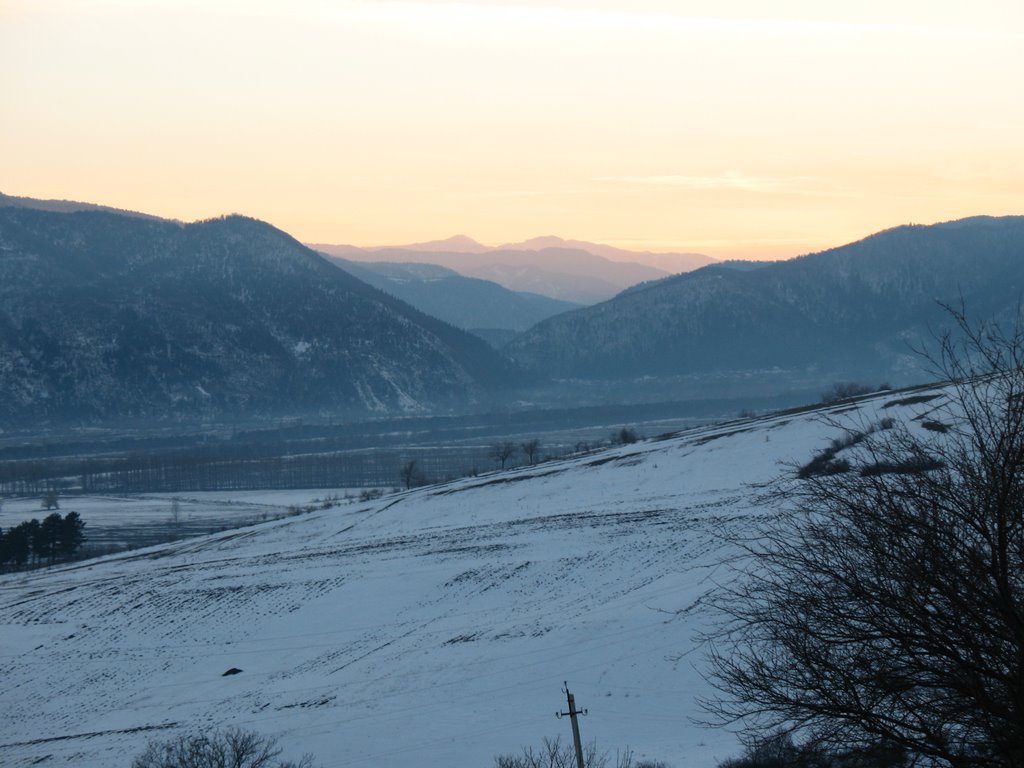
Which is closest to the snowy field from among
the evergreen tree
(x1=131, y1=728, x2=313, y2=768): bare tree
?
the evergreen tree

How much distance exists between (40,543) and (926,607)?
7700cm

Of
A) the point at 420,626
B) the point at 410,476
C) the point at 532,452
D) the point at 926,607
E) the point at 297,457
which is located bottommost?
the point at 297,457

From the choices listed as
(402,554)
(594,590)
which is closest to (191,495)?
(402,554)

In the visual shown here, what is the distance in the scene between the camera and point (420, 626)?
4259 cm

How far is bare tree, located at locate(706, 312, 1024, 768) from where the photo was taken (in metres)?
9.25

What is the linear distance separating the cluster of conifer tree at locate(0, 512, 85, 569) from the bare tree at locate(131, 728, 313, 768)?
49.4 metres

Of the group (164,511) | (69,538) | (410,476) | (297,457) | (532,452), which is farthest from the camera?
(297,457)

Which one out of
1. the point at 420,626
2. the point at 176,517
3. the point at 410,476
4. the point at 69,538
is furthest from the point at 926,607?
the point at 410,476

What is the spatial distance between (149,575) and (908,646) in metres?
53.9

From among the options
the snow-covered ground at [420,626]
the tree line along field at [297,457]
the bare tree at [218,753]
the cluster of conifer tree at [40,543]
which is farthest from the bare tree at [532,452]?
the bare tree at [218,753]

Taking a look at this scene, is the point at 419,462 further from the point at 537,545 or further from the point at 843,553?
the point at 843,553

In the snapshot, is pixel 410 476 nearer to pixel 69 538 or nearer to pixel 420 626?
pixel 69 538

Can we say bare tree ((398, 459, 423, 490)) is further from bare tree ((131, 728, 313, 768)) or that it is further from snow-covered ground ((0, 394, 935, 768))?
bare tree ((131, 728, 313, 768))

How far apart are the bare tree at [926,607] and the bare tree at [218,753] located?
570 inches
